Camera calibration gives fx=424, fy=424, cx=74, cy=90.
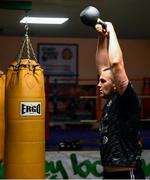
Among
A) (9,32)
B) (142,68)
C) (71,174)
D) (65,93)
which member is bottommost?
(71,174)

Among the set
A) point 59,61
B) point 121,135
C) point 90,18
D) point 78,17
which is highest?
point 78,17

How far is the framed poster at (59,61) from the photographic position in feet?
30.9

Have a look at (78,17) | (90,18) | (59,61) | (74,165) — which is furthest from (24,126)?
(59,61)

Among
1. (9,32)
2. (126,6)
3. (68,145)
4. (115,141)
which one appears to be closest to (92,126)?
(9,32)

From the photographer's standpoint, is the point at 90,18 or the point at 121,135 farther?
the point at 90,18

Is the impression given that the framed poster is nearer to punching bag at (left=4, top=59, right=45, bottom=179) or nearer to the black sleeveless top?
punching bag at (left=4, top=59, right=45, bottom=179)

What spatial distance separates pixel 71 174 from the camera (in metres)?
5.35

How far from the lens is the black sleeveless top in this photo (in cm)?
233

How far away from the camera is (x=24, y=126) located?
11.8ft

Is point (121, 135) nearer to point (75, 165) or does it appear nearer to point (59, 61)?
point (75, 165)

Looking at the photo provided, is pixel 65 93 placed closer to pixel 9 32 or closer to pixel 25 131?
pixel 9 32

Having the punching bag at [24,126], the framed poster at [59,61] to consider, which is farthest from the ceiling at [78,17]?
the punching bag at [24,126]

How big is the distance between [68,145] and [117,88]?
11.9 feet

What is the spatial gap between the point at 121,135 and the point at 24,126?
1.42 metres
